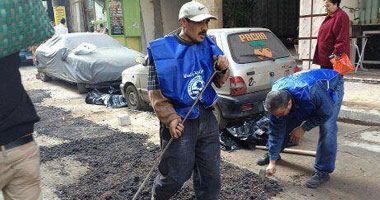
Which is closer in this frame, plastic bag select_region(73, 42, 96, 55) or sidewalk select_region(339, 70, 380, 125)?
sidewalk select_region(339, 70, 380, 125)

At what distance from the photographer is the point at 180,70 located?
259 centimetres

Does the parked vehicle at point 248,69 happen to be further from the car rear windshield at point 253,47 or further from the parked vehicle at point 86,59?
the parked vehicle at point 86,59

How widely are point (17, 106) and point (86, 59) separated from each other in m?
7.15

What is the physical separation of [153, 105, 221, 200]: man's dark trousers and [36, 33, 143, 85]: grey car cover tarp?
6169 millimetres

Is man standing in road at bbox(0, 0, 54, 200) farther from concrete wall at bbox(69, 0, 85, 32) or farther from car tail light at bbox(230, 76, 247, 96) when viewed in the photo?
concrete wall at bbox(69, 0, 85, 32)

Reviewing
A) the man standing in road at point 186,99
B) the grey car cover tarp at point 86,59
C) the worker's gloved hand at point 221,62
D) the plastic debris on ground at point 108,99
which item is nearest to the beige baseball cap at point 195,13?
the man standing in road at point 186,99

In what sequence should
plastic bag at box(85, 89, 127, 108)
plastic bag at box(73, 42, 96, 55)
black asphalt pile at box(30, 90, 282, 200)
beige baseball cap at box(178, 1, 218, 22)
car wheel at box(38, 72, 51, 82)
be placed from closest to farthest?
1. beige baseball cap at box(178, 1, 218, 22)
2. black asphalt pile at box(30, 90, 282, 200)
3. plastic bag at box(85, 89, 127, 108)
4. plastic bag at box(73, 42, 96, 55)
5. car wheel at box(38, 72, 51, 82)

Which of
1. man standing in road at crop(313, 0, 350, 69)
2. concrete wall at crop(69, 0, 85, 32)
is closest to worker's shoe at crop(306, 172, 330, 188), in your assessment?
man standing in road at crop(313, 0, 350, 69)

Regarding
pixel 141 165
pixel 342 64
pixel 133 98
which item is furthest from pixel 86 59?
pixel 342 64

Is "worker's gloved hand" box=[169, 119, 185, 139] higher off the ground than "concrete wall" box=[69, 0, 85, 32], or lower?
lower

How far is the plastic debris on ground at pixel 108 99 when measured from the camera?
780cm

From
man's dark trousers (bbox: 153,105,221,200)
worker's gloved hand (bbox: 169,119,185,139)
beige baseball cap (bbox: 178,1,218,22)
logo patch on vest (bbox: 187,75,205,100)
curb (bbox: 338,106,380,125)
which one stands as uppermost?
→ beige baseball cap (bbox: 178,1,218,22)

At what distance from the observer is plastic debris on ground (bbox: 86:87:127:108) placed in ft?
25.6

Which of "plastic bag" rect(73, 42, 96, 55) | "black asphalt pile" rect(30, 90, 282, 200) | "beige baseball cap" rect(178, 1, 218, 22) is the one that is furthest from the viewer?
"plastic bag" rect(73, 42, 96, 55)
